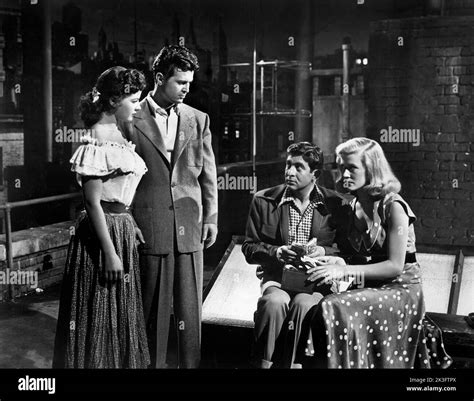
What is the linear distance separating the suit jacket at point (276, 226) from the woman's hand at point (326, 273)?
12 cm

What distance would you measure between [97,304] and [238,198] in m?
0.99

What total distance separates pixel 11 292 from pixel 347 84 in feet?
7.77

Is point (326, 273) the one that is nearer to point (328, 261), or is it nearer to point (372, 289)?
point (328, 261)

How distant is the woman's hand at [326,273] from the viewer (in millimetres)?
2834

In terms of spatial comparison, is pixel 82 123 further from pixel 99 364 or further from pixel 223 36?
pixel 99 364

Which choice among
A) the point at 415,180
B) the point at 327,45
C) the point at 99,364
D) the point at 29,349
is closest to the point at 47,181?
the point at 29,349

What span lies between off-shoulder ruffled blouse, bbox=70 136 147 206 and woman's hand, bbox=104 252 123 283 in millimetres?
270

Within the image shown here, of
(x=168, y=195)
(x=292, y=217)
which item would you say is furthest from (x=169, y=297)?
(x=292, y=217)

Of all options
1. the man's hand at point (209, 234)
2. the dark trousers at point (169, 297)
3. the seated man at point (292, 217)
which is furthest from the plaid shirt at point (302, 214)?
the dark trousers at point (169, 297)

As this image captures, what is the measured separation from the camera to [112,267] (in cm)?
268

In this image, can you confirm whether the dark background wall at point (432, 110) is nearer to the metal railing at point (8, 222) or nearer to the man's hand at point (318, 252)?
the man's hand at point (318, 252)

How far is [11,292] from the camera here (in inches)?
134

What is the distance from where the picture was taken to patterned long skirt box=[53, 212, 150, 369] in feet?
8.81

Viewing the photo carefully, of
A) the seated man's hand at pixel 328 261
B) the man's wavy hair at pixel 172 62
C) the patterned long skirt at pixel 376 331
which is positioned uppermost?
the man's wavy hair at pixel 172 62
